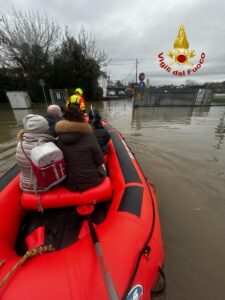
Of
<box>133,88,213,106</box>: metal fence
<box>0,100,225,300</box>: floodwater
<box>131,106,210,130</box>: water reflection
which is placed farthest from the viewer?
<box>133,88,213,106</box>: metal fence

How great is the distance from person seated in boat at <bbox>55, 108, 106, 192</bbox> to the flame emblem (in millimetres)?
6159

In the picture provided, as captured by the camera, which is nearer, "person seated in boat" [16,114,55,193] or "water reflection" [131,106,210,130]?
"person seated in boat" [16,114,55,193]

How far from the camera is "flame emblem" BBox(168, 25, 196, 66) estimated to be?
624 centimetres

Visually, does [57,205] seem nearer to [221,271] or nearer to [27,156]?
[27,156]

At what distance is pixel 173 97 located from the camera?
15.4 m

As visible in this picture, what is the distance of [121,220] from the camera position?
60.8 inches

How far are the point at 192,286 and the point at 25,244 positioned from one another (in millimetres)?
1747

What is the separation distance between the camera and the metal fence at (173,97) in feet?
48.5

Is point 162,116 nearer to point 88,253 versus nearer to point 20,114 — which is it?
point 20,114

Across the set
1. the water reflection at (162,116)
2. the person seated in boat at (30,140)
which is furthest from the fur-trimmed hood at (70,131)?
the water reflection at (162,116)

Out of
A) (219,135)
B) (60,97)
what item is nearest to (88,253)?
(219,135)

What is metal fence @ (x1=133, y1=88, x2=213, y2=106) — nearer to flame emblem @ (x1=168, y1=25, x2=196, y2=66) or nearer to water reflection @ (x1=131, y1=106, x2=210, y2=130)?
water reflection @ (x1=131, y1=106, x2=210, y2=130)

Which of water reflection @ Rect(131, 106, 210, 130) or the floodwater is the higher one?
the floodwater

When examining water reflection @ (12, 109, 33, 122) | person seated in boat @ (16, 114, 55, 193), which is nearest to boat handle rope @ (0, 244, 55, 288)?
person seated in boat @ (16, 114, 55, 193)
